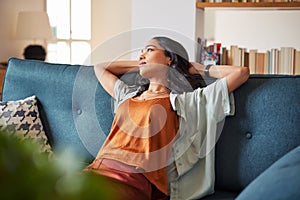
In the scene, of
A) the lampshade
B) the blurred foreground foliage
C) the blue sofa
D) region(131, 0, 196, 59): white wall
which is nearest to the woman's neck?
the blue sofa

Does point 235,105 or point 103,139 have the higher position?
point 235,105

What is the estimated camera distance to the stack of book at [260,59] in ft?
11.6

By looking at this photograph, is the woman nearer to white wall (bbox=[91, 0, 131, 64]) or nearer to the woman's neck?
the woman's neck

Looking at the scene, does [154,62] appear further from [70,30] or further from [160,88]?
[70,30]

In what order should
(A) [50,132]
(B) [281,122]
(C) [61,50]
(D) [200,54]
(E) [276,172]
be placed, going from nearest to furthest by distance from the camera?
(E) [276,172], (B) [281,122], (A) [50,132], (D) [200,54], (C) [61,50]

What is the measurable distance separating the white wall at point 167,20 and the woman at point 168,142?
1.46 m

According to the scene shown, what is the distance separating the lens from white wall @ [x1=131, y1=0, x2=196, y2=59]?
3.49 meters

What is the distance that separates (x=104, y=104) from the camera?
2191 millimetres

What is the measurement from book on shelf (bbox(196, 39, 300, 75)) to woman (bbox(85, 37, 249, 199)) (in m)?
1.52

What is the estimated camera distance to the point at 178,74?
2117 mm

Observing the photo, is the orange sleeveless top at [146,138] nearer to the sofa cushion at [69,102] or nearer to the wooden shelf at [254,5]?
the sofa cushion at [69,102]

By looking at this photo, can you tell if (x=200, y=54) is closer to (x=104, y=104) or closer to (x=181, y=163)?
(x=104, y=104)

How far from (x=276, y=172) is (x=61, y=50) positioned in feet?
13.6

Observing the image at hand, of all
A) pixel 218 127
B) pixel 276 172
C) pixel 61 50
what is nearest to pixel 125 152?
pixel 218 127
